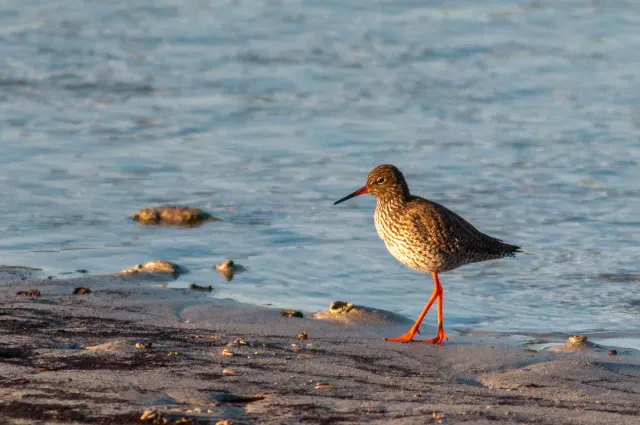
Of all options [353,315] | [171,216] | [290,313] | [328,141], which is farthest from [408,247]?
[328,141]

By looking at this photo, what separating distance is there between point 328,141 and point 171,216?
9.73 feet

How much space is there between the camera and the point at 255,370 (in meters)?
5.60

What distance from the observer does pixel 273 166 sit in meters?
11.4

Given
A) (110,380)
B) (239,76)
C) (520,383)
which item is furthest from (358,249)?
(239,76)

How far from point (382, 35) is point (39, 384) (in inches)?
480

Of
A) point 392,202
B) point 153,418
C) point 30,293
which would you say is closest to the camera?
point 153,418

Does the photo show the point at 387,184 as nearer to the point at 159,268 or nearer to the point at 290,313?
the point at 290,313

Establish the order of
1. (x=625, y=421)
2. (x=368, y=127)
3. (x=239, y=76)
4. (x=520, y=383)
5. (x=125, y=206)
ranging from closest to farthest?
(x=625, y=421), (x=520, y=383), (x=125, y=206), (x=368, y=127), (x=239, y=76)

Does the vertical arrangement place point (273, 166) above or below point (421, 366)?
above

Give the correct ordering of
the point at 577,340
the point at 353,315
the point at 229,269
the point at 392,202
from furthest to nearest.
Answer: the point at 229,269 → the point at 392,202 → the point at 353,315 → the point at 577,340

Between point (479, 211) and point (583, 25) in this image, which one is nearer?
point (479, 211)

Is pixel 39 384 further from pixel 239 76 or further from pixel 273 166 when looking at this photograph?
pixel 239 76

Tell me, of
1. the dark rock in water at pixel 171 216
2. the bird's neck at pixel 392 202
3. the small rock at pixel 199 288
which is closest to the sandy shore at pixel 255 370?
the small rock at pixel 199 288

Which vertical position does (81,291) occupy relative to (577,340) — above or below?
above
